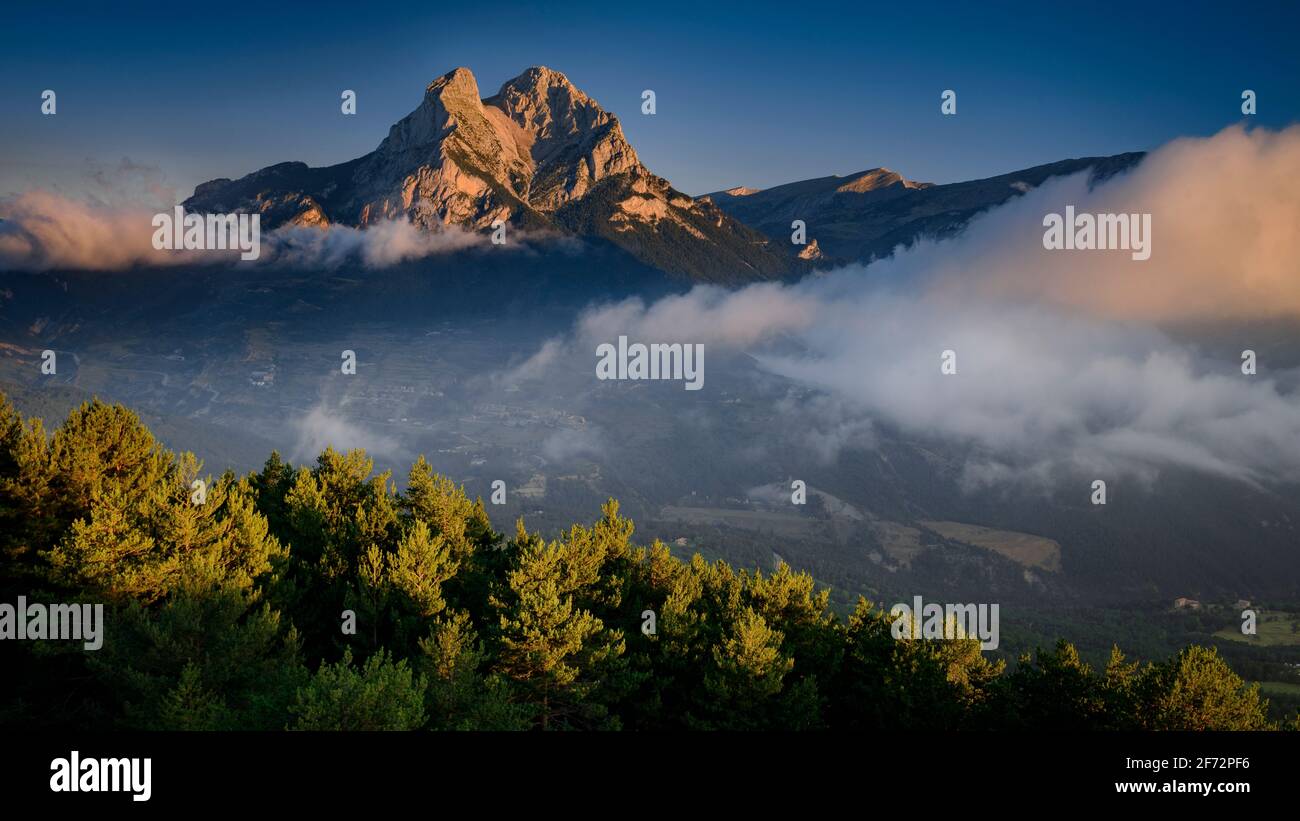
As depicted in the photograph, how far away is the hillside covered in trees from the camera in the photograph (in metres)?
31.9

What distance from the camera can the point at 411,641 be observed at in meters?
42.8

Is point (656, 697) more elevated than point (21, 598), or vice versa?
point (21, 598)

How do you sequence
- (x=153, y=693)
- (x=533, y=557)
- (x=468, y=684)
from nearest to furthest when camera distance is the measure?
(x=153, y=693), (x=468, y=684), (x=533, y=557)

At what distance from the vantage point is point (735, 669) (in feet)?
134

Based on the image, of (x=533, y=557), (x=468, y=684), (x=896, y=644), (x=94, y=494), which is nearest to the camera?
(x=468, y=684)

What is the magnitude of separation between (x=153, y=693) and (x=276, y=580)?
11195 millimetres

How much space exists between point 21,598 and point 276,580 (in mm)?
12007

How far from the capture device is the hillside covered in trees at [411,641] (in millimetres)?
31938

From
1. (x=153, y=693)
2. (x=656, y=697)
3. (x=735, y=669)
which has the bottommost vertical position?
(x=656, y=697)

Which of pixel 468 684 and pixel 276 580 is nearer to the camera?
pixel 468 684
